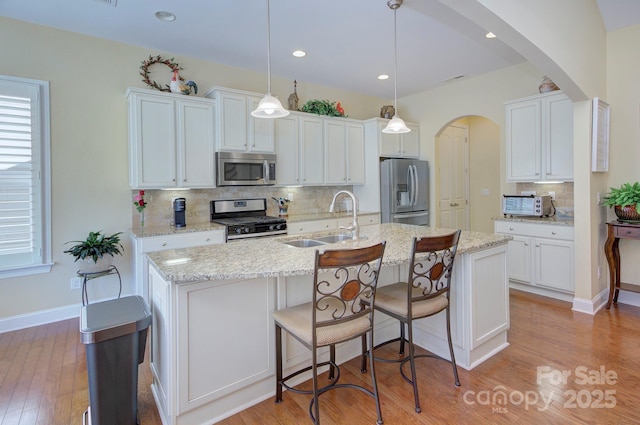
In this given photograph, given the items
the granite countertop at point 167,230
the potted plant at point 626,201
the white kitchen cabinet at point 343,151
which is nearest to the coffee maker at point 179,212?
the granite countertop at point 167,230

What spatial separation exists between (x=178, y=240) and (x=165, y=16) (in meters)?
2.10

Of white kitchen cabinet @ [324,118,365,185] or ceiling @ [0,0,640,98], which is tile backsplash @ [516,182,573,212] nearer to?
ceiling @ [0,0,640,98]

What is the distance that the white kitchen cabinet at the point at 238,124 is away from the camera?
3926 mm

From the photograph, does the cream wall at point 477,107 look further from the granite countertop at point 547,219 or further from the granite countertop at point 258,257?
the granite countertop at point 258,257

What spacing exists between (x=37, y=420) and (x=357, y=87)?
509cm

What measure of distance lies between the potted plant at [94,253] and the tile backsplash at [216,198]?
0.51 m

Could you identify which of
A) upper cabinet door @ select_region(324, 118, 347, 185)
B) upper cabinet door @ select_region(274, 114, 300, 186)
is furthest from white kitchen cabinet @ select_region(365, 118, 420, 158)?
upper cabinet door @ select_region(274, 114, 300, 186)

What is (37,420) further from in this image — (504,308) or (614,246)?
(614,246)

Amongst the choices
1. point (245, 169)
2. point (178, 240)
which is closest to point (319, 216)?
point (245, 169)

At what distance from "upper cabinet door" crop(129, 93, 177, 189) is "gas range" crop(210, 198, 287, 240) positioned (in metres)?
0.73

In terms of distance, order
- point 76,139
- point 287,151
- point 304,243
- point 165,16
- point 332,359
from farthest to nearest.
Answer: point 287,151, point 76,139, point 165,16, point 304,243, point 332,359

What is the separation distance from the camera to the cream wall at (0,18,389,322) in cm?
324

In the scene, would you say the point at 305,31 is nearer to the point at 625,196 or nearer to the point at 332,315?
the point at 332,315

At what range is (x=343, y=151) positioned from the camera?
16.8ft
